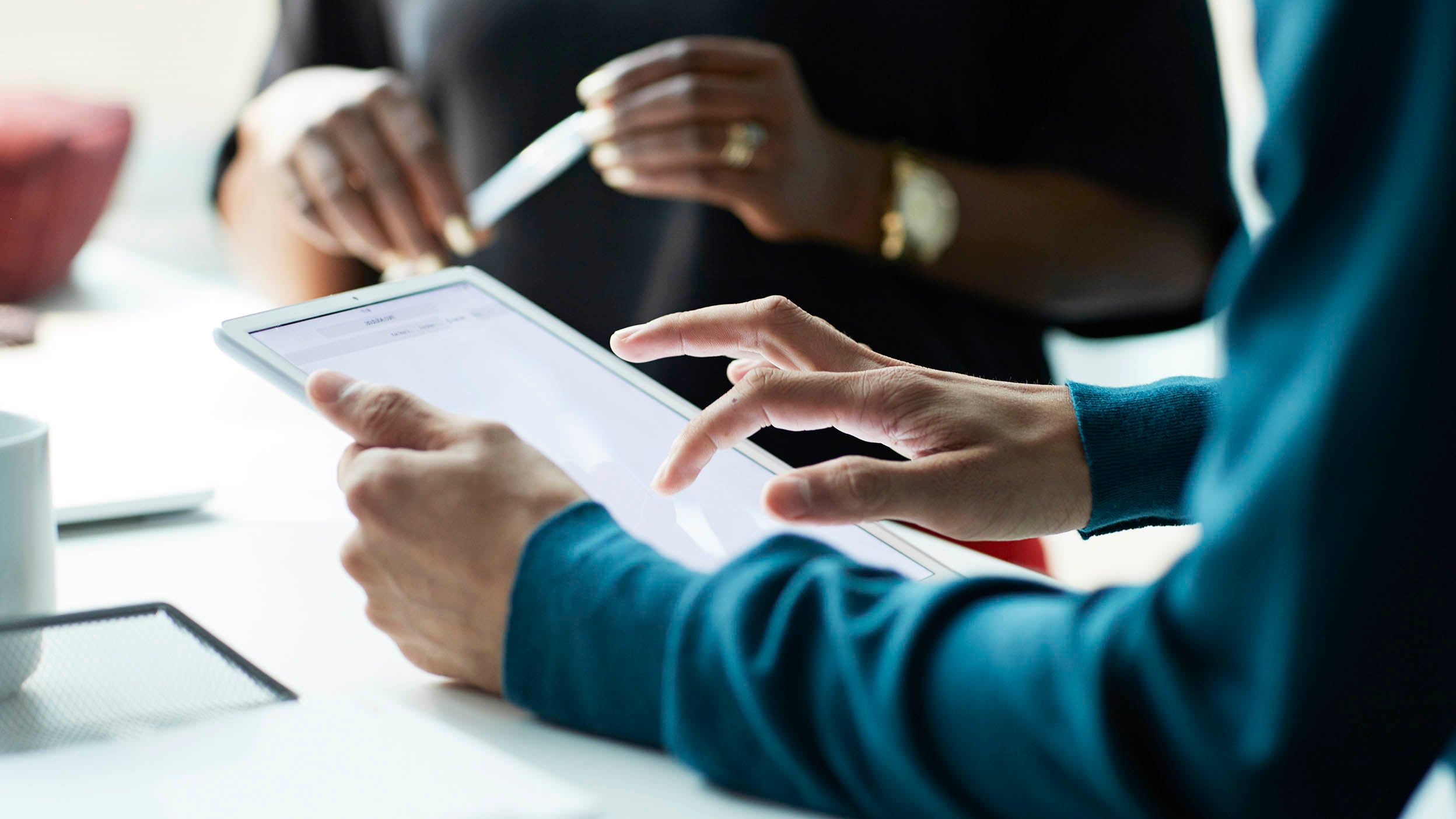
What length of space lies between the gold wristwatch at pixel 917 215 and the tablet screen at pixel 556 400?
380mm

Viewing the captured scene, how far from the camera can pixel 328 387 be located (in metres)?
0.38

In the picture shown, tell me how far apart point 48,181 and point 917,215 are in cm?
65

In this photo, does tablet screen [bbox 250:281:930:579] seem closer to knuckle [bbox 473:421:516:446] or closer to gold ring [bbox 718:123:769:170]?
knuckle [bbox 473:421:516:446]

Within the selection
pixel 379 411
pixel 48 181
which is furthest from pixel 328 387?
pixel 48 181

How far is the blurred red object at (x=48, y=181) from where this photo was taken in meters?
0.94

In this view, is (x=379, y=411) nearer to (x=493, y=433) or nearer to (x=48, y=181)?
(x=493, y=433)

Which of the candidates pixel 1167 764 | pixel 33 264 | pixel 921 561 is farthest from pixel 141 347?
pixel 1167 764

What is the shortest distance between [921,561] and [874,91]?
0.49 m

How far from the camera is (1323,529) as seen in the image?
0.23 metres

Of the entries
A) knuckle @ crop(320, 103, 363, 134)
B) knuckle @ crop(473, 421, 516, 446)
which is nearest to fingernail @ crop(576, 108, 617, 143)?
knuckle @ crop(320, 103, 363, 134)

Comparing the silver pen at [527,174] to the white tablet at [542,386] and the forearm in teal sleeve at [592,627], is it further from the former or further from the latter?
the forearm in teal sleeve at [592,627]

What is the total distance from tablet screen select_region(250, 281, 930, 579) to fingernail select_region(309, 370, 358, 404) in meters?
0.01

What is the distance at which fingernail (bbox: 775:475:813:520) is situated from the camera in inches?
13.0

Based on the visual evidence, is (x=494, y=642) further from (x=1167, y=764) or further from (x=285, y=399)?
(x=285, y=399)
